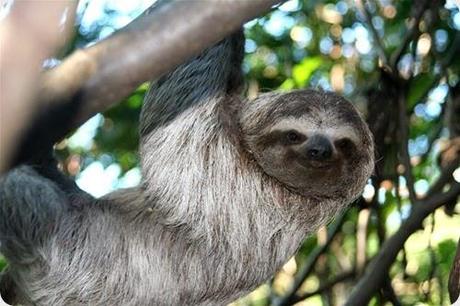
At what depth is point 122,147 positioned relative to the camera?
559 cm

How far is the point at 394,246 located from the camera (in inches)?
207

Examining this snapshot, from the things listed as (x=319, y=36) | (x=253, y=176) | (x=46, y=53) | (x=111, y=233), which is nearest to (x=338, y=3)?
(x=319, y=36)

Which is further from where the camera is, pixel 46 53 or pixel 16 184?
pixel 16 184

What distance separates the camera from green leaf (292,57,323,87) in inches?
233

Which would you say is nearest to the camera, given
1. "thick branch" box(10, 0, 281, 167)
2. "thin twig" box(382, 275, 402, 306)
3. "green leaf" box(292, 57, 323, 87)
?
"thick branch" box(10, 0, 281, 167)

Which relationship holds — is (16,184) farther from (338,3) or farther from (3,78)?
(338,3)

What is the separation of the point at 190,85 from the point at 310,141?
74 centimetres

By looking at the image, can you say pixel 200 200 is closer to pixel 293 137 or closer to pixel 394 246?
pixel 293 137

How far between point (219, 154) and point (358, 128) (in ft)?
2.53

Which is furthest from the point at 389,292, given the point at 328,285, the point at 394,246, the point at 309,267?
the point at 309,267

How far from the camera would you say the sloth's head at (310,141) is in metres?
4.09

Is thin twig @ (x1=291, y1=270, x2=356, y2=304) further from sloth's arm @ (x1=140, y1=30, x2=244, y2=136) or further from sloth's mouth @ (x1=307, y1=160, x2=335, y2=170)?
sloth's arm @ (x1=140, y1=30, x2=244, y2=136)

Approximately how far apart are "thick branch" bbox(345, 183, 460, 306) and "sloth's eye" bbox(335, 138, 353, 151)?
4.10 ft

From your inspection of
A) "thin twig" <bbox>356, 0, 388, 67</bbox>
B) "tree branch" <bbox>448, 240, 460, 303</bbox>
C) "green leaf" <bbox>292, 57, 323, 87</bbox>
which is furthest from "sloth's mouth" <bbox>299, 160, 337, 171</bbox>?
"green leaf" <bbox>292, 57, 323, 87</bbox>
